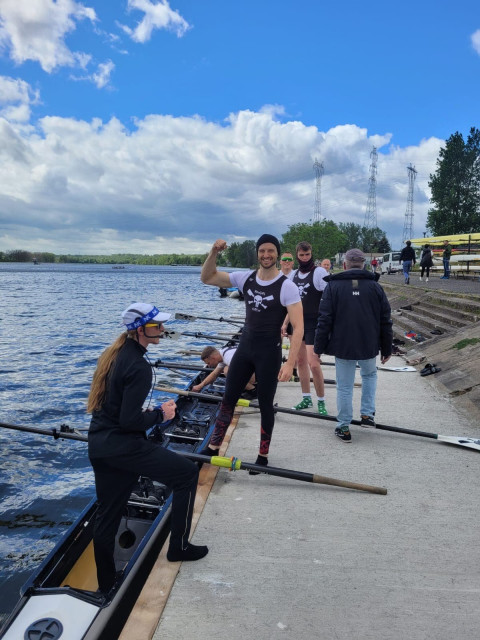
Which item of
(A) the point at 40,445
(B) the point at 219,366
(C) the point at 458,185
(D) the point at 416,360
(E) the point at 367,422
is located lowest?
(A) the point at 40,445

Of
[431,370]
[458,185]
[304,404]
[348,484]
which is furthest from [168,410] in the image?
[458,185]

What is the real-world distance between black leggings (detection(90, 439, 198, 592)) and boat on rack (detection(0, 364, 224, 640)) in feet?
0.66

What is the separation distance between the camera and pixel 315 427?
6.38 m

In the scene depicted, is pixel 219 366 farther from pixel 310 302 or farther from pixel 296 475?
pixel 296 475

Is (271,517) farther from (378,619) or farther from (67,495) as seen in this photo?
(67,495)

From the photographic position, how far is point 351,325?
546cm

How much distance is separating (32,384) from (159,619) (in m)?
11.3

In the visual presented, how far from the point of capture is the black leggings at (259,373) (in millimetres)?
4480

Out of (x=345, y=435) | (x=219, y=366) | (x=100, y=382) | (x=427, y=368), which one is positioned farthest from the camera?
(x=427, y=368)

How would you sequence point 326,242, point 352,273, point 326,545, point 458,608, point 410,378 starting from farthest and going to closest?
point 326,242, point 410,378, point 352,273, point 326,545, point 458,608

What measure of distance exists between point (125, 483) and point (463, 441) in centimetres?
433

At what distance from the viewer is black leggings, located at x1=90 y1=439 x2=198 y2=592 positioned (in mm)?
3104

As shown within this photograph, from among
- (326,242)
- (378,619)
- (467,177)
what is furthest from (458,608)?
(326,242)

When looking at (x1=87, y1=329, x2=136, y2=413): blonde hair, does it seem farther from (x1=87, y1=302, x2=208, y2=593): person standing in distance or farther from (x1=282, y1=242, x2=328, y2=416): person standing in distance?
(x1=282, y1=242, x2=328, y2=416): person standing in distance
